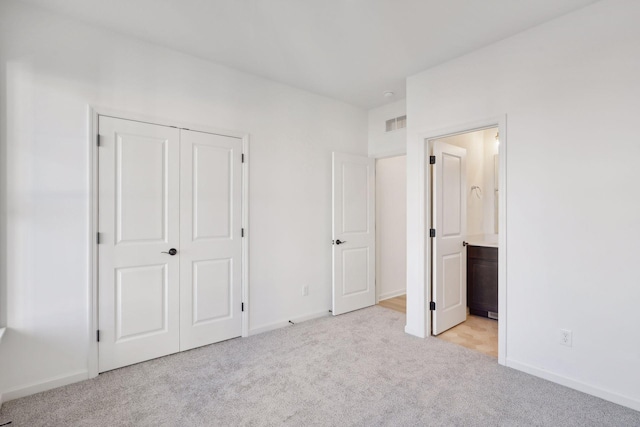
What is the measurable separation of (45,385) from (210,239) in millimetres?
1584

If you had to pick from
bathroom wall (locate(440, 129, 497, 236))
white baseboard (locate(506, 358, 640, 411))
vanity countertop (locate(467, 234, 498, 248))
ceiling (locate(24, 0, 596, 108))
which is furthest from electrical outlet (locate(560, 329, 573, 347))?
ceiling (locate(24, 0, 596, 108))

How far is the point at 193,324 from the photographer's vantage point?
118 inches

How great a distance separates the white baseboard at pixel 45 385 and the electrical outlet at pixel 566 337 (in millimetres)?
3664

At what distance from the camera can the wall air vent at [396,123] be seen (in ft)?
13.4

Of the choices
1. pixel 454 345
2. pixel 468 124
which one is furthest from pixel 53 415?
pixel 468 124

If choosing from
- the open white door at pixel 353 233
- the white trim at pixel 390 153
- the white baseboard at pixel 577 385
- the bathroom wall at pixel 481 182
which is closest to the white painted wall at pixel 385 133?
the white trim at pixel 390 153

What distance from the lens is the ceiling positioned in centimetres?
226

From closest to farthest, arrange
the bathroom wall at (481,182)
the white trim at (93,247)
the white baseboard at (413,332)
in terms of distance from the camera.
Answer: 1. the white trim at (93,247)
2. the white baseboard at (413,332)
3. the bathroom wall at (481,182)

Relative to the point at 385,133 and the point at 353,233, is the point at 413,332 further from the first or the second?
the point at 385,133

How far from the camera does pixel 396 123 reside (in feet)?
13.7

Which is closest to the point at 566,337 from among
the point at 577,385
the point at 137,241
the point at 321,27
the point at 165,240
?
the point at 577,385

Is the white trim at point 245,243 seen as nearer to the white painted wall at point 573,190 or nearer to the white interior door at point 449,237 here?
the white interior door at point 449,237

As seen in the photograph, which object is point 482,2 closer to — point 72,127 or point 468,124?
point 468,124

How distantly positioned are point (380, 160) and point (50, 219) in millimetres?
3873
